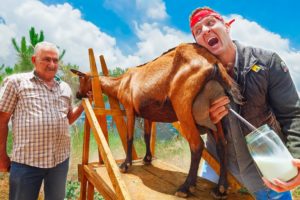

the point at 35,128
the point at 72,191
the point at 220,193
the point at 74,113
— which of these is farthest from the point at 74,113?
the point at 72,191

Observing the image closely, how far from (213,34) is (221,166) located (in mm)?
1272

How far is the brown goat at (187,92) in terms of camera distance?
2.66 metres

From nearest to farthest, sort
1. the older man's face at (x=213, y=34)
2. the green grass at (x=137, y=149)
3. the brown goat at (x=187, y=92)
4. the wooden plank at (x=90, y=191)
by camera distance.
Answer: the older man's face at (x=213, y=34), the brown goat at (x=187, y=92), the wooden plank at (x=90, y=191), the green grass at (x=137, y=149)

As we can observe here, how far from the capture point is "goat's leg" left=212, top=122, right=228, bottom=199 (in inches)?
109

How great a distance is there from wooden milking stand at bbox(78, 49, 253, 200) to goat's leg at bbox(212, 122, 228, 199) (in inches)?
4.3

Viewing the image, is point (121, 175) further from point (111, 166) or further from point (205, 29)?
point (205, 29)

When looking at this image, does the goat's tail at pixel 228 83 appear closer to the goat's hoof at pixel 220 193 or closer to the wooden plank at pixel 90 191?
the goat's hoof at pixel 220 193

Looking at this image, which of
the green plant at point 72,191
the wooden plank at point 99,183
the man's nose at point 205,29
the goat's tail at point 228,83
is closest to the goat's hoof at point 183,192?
the wooden plank at point 99,183

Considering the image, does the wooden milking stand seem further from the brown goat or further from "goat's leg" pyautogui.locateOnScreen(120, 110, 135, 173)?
the brown goat

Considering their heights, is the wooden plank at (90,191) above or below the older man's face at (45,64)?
below

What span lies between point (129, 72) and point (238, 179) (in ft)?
5.95

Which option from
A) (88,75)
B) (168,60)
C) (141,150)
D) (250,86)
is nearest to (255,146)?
(250,86)

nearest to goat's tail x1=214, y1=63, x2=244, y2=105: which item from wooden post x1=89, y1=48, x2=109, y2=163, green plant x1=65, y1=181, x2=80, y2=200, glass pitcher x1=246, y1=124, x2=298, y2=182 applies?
glass pitcher x1=246, y1=124, x2=298, y2=182

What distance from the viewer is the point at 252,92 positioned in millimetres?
2316
